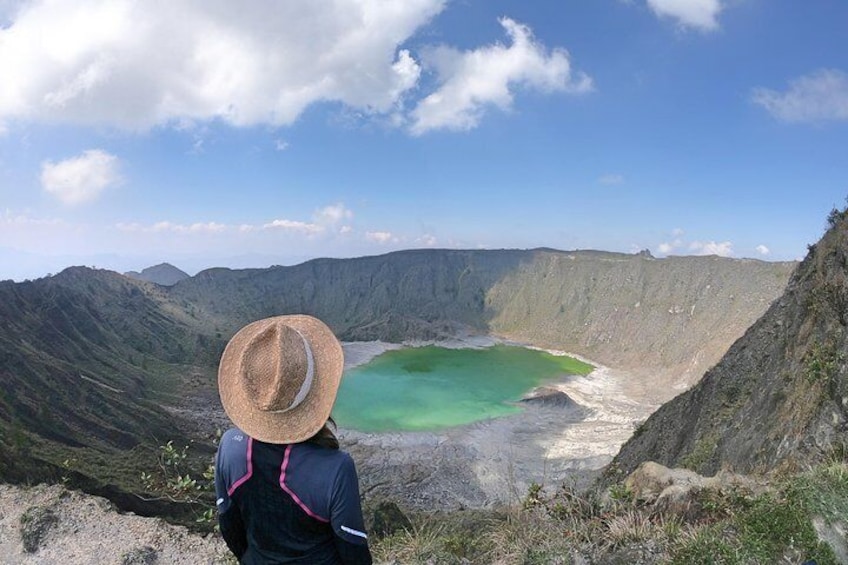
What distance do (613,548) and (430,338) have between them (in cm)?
7462

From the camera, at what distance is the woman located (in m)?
1.96

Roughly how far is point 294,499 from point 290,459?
149 millimetres

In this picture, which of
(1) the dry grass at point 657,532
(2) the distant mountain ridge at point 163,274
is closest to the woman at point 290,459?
(1) the dry grass at point 657,532

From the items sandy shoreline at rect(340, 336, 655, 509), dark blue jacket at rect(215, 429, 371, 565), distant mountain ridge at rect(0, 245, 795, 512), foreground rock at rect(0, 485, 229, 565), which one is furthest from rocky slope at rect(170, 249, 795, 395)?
dark blue jacket at rect(215, 429, 371, 565)

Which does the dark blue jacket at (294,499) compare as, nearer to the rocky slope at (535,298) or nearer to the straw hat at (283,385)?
the straw hat at (283,385)

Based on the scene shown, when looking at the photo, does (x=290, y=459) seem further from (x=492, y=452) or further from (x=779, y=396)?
(x=492, y=452)

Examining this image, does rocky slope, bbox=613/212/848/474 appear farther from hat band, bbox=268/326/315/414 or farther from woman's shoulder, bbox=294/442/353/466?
hat band, bbox=268/326/315/414

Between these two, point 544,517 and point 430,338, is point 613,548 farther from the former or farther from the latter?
point 430,338

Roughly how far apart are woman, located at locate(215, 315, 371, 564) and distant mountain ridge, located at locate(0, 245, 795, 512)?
43.7 feet

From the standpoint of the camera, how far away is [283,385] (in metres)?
1.95

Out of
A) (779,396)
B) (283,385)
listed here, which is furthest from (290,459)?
(779,396)

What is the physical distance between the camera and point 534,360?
67.4 meters

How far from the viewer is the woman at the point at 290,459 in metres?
1.96

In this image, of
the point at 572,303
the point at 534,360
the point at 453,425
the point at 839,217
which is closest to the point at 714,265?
the point at 572,303
